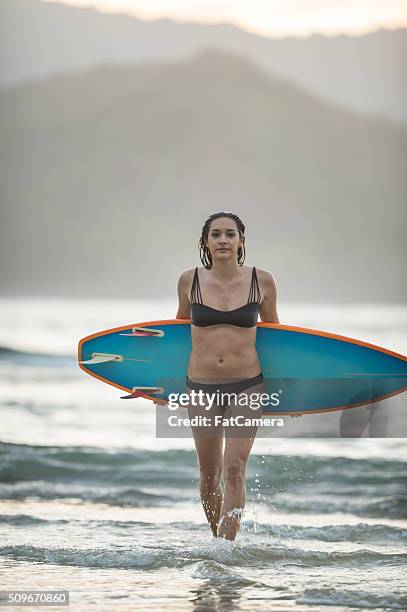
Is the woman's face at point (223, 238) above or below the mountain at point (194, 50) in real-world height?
below

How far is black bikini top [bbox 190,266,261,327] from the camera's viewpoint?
A: 2.78 m

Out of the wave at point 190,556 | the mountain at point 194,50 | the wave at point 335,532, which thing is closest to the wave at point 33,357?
the wave at point 335,532

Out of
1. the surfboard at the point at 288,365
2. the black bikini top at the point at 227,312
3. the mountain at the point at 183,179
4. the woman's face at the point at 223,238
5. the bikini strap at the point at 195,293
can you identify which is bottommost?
the surfboard at the point at 288,365

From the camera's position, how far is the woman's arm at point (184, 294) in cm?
287

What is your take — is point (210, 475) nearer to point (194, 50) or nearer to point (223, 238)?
point (223, 238)

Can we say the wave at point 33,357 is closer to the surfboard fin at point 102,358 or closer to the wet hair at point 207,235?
the surfboard fin at point 102,358

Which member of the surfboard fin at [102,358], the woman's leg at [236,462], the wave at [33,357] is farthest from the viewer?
the wave at [33,357]

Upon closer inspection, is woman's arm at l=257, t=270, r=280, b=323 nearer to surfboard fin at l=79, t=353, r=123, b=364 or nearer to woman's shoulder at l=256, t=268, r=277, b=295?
woman's shoulder at l=256, t=268, r=277, b=295

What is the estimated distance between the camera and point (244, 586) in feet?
8.38

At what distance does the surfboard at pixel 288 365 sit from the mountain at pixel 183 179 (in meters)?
19.9

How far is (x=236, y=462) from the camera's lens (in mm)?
2744

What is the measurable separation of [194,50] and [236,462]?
2247cm

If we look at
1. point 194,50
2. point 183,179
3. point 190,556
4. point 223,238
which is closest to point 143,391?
point 190,556

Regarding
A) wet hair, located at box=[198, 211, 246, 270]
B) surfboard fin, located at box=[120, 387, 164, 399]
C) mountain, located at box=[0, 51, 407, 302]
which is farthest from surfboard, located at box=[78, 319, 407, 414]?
mountain, located at box=[0, 51, 407, 302]
